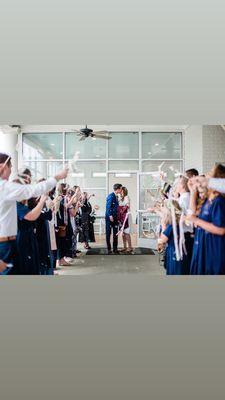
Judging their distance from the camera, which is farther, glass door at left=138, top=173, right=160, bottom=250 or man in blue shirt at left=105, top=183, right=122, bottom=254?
man in blue shirt at left=105, top=183, right=122, bottom=254

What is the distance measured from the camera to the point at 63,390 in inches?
125

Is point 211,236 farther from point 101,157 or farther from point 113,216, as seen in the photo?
point 101,157

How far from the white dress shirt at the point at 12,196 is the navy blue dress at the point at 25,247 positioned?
0.05m

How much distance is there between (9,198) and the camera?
3486mm

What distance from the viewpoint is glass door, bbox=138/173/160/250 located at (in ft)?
12.3

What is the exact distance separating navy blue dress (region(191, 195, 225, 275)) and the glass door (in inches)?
15.7

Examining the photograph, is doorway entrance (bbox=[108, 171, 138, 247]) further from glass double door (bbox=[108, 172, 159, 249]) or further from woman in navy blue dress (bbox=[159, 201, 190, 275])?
woman in navy blue dress (bbox=[159, 201, 190, 275])

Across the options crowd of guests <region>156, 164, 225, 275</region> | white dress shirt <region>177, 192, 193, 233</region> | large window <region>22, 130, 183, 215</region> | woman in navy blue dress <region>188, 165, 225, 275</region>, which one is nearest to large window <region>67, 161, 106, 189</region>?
large window <region>22, 130, 183, 215</region>

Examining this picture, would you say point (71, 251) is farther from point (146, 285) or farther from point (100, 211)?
point (146, 285)

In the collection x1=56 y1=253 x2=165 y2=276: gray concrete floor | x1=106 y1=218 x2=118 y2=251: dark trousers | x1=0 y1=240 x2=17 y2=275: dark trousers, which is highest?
x1=106 y1=218 x2=118 y2=251: dark trousers

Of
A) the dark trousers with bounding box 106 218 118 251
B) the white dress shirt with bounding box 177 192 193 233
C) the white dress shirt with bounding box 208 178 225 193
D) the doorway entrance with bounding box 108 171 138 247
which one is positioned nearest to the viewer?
the white dress shirt with bounding box 208 178 225 193

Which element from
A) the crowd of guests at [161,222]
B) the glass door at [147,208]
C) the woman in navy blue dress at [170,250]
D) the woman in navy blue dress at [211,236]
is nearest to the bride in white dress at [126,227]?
the glass door at [147,208]

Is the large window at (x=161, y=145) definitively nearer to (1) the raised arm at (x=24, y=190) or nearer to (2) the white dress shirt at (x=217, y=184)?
(2) the white dress shirt at (x=217, y=184)

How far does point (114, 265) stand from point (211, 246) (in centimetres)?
86
